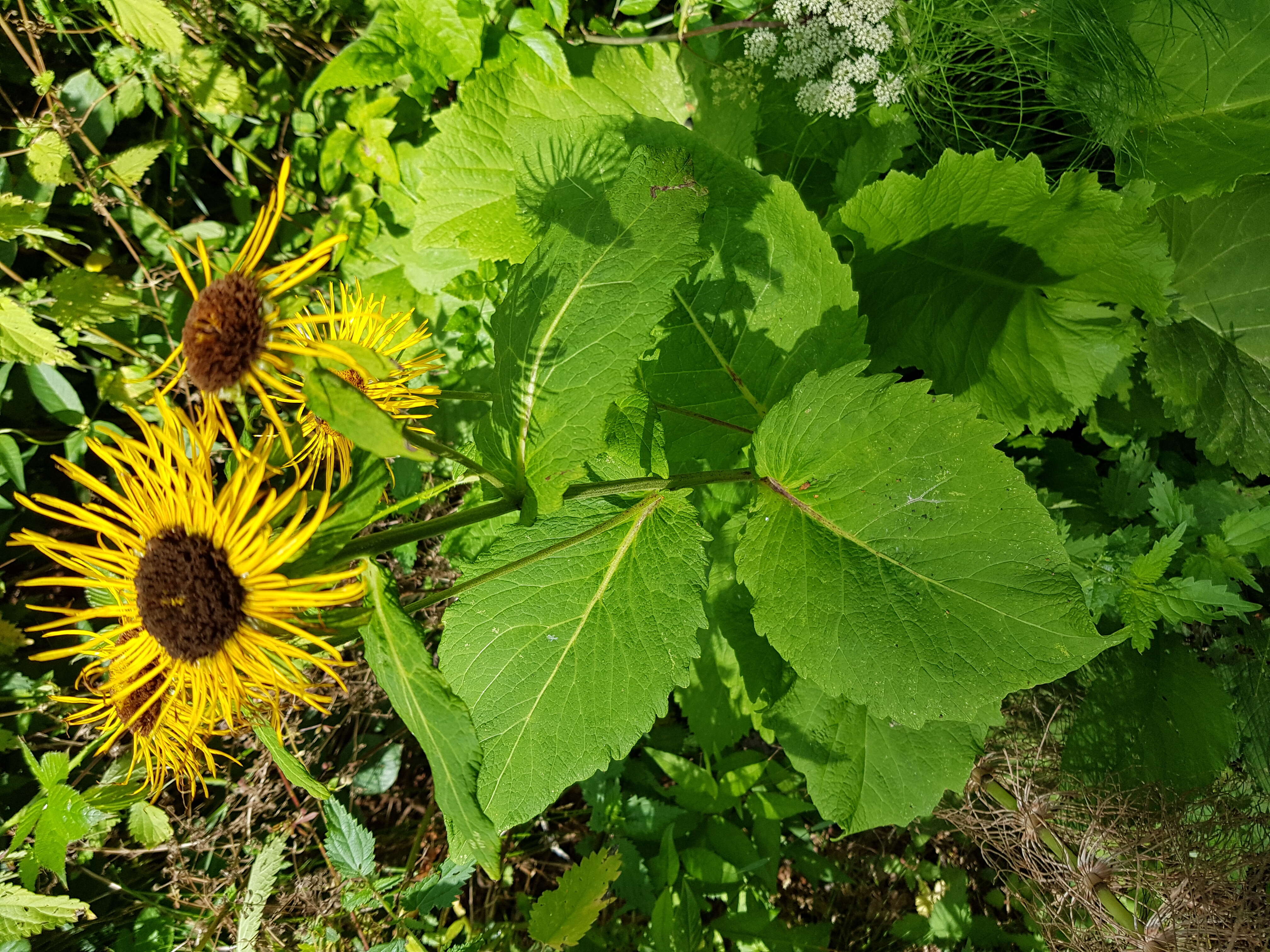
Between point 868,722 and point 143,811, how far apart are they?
1.85m

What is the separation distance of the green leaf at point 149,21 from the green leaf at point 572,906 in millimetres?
2387

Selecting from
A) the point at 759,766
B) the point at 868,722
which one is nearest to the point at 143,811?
the point at 759,766

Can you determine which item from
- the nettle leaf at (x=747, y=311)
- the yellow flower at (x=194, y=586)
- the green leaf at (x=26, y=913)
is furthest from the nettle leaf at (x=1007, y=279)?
the green leaf at (x=26, y=913)

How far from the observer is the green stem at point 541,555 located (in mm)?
1046

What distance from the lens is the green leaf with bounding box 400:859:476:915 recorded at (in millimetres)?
1957

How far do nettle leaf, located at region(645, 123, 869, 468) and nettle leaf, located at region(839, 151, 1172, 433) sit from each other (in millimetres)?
237

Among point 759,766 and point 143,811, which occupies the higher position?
point 143,811

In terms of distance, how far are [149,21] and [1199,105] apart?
2.61 metres

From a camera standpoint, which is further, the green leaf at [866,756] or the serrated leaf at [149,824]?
the serrated leaf at [149,824]

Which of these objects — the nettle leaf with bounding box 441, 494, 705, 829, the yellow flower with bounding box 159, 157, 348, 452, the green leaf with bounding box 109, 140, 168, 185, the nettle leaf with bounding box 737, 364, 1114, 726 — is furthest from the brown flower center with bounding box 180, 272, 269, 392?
the green leaf with bounding box 109, 140, 168, 185

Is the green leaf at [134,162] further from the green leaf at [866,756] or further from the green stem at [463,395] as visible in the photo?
the green leaf at [866,756]

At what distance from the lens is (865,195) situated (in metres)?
1.68

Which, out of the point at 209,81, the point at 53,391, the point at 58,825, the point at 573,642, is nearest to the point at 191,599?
the point at 573,642

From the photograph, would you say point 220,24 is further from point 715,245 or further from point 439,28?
point 715,245
